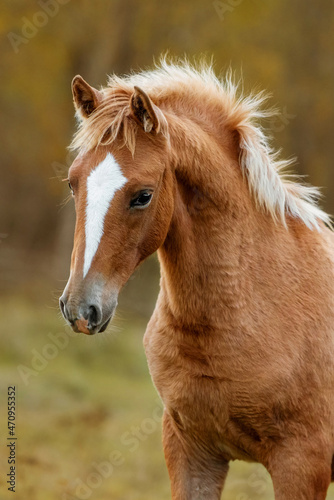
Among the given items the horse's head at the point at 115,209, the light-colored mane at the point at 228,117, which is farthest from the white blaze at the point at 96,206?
the light-colored mane at the point at 228,117

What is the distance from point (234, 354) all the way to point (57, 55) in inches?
511

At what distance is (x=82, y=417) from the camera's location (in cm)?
1083

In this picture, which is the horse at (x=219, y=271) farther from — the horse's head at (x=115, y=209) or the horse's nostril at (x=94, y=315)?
the horse's nostril at (x=94, y=315)

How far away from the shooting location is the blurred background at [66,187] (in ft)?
30.1

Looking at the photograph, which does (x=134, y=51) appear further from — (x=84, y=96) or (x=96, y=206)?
(x=96, y=206)

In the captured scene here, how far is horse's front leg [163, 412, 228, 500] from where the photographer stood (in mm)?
4551

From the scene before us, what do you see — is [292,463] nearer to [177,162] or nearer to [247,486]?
[177,162]

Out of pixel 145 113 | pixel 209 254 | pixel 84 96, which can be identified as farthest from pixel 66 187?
pixel 145 113

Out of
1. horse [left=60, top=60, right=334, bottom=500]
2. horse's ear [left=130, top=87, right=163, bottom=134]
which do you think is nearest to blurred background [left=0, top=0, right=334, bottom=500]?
horse [left=60, top=60, right=334, bottom=500]

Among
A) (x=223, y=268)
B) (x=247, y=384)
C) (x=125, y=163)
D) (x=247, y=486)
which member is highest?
(x=125, y=163)

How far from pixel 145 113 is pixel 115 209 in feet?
1.84

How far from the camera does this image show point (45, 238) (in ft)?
71.4

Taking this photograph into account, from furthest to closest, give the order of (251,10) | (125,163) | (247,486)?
(251,10) → (247,486) → (125,163)

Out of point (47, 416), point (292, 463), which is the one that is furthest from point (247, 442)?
point (47, 416)
